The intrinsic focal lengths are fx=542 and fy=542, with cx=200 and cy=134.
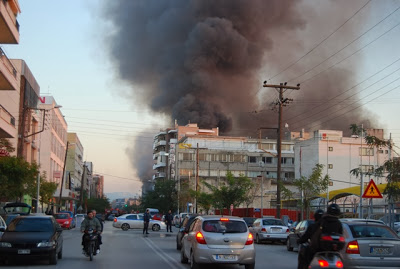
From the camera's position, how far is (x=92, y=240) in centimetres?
1717

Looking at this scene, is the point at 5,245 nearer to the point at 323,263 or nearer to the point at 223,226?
the point at 223,226

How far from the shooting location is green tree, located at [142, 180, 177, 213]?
279ft

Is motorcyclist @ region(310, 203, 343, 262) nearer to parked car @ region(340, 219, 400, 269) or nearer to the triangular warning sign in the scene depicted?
parked car @ region(340, 219, 400, 269)

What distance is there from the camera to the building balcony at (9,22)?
91.2 ft

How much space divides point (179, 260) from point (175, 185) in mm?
69434

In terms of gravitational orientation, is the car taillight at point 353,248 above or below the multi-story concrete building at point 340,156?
below

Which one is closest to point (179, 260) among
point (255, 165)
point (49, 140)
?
point (49, 140)

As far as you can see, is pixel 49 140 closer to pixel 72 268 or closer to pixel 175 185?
pixel 175 185

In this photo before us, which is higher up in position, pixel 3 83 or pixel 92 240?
pixel 3 83

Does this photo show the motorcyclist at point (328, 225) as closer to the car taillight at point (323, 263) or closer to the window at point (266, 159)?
the car taillight at point (323, 263)

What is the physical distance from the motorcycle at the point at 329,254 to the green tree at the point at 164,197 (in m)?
75.7

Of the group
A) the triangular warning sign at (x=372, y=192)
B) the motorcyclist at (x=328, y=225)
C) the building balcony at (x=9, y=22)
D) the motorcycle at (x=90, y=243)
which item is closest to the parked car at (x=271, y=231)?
the triangular warning sign at (x=372, y=192)

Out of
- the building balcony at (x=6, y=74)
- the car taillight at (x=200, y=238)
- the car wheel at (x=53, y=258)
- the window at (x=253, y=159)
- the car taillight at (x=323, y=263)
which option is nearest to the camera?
the car taillight at (x=323, y=263)

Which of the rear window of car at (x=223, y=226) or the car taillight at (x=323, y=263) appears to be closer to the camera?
the car taillight at (x=323, y=263)
